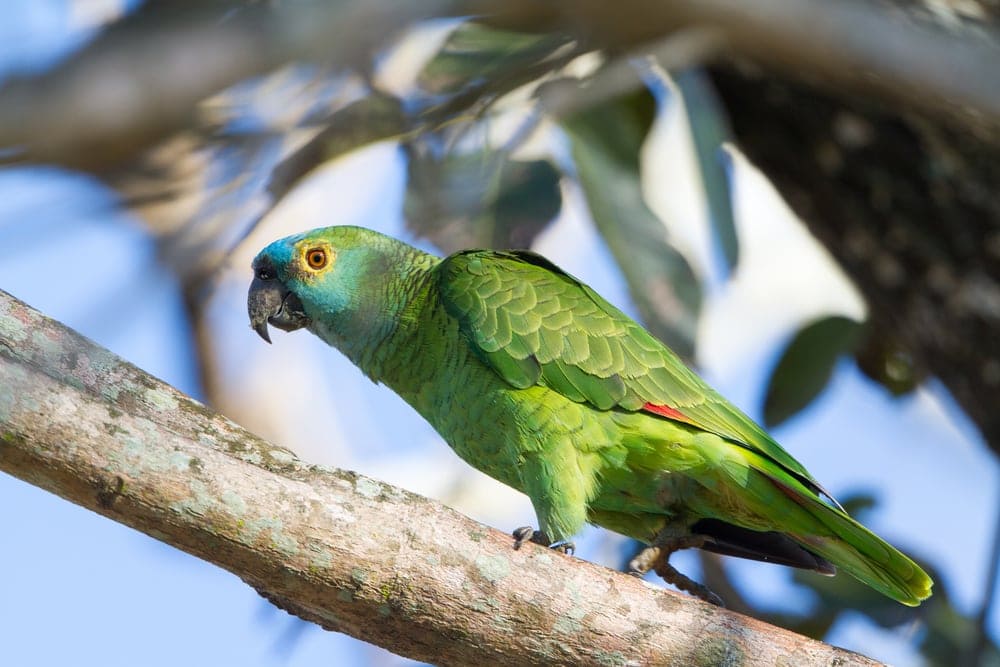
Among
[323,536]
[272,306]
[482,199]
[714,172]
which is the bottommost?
[323,536]

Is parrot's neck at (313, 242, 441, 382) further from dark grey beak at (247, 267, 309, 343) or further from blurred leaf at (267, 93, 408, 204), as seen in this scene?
blurred leaf at (267, 93, 408, 204)

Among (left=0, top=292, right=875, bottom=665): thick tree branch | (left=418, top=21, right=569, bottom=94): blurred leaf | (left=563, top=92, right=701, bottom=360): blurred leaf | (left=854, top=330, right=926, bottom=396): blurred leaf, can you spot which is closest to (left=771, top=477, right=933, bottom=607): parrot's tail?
(left=0, top=292, right=875, bottom=665): thick tree branch

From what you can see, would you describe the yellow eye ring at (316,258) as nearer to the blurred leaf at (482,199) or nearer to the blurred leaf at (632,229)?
the blurred leaf at (482,199)

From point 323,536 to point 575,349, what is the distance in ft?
4.46

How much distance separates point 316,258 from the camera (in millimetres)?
3867

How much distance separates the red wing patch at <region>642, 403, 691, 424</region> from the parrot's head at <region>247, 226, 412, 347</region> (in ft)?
3.45

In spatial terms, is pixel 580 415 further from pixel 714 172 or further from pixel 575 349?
pixel 714 172

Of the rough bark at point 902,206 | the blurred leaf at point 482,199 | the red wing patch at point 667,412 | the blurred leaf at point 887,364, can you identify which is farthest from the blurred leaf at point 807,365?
the red wing patch at point 667,412

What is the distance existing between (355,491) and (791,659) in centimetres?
116

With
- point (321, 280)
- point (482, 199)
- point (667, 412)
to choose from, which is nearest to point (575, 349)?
point (667, 412)

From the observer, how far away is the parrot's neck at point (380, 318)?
3.72m

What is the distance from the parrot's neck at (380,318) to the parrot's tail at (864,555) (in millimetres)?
1391

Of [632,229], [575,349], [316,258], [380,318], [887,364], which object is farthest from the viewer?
[887,364]

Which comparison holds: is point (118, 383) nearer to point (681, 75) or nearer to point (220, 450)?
point (220, 450)
